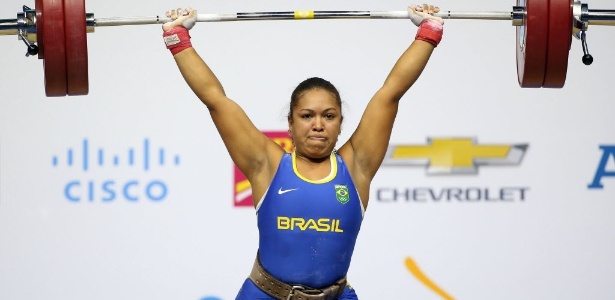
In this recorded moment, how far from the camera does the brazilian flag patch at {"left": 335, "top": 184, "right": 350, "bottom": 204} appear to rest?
4.57 metres

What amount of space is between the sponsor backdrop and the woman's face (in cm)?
178

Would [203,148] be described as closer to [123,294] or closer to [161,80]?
[161,80]

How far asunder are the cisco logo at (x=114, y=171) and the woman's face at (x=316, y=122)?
1921 millimetres

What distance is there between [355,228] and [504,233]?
2.10 metres

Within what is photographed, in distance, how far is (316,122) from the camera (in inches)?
181

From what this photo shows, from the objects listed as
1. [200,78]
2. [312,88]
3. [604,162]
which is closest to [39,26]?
[200,78]

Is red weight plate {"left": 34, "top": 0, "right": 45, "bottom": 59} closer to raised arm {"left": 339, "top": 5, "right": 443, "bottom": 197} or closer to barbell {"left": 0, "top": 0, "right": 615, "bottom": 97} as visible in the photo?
barbell {"left": 0, "top": 0, "right": 615, "bottom": 97}

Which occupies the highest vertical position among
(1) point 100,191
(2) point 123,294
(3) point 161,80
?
(3) point 161,80

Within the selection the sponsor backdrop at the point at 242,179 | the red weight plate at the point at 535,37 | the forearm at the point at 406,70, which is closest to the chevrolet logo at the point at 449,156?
the sponsor backdrop at the point at 242,179

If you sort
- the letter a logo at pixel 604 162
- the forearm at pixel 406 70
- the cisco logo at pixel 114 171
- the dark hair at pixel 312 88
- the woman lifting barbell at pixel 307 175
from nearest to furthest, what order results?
the woman lifting barbell at pixel 307 175 < the dark hair at pixel 312 88 < the forearm at pixel 406 70 < the cisco logo at pixel 114 171 < the letter a logo at pixel 604 162

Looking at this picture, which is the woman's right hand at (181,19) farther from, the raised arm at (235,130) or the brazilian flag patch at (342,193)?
the brazilian flag patch at (342,193)

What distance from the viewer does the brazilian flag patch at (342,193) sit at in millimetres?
4574

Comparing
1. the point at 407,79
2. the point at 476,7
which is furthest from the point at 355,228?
the point at 476,7

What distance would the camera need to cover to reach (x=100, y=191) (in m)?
6.43
